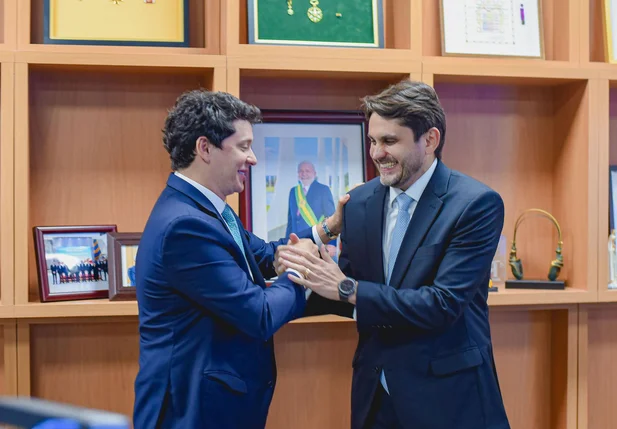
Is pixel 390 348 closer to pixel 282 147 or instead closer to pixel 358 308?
pixel 358 308

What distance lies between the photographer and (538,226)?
3025mm

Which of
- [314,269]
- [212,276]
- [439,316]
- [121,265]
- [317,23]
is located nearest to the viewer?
[212,276]

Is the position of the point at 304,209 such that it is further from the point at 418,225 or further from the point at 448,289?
the point at 448,289

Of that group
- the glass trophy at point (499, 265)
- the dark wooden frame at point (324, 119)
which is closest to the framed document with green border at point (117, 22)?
the dark wooden frame at point (324, 119)

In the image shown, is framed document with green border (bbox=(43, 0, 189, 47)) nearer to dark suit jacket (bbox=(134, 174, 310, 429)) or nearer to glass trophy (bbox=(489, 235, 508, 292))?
dark suit jacket (bbox=(134, 174, 310, 429))

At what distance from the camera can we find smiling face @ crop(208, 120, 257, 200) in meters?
1.91

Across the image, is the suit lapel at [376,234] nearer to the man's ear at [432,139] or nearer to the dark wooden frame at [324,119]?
the man's ear at [432,139]

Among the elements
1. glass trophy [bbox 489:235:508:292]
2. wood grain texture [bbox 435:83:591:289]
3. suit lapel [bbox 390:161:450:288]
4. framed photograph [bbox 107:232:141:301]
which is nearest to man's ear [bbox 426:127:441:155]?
suit lapel [bbox 390:161:450:288]

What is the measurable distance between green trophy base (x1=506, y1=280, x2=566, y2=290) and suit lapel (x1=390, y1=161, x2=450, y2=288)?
0.98 metres

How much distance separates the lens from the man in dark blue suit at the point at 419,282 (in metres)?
1.91

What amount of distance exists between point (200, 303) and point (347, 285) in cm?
43

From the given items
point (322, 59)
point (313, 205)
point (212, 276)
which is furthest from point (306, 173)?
point (212, 276)

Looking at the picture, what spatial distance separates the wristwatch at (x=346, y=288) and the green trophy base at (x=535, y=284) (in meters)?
1.10

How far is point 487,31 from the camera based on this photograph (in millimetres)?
2783
